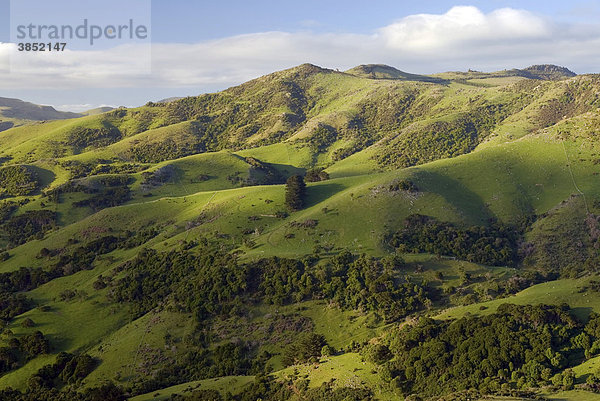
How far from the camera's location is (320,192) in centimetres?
14012

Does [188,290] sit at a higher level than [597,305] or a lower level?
lower

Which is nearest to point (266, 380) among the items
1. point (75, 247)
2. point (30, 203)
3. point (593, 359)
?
point (593, 359)

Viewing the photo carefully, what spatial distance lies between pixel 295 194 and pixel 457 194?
4488 cm

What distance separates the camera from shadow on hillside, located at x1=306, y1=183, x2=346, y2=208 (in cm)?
13225

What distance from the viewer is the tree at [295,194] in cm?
12781

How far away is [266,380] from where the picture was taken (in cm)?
6231

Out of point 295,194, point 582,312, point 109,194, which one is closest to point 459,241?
point 582,312

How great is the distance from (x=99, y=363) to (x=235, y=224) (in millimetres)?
49414

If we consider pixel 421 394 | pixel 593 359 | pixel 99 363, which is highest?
pixel 593 359

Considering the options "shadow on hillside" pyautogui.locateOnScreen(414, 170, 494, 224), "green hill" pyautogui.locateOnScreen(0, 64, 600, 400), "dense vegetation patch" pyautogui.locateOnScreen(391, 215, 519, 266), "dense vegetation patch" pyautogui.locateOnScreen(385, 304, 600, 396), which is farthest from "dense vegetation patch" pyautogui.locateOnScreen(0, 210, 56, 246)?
"dense vegetation patch" pyautogui.locateOnScreen(385, 304, 600, 396)

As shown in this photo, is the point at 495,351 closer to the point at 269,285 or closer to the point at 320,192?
the point at 269,285

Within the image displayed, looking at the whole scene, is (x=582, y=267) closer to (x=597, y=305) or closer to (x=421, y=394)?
(x=597, y=305)

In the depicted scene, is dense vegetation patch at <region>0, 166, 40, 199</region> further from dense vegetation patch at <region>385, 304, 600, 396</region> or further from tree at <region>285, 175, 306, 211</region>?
dense vegetation patch at <region>385, 304, 600, 396</region>

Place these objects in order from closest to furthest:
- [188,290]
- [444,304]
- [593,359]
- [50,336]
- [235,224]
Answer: [593,359] → [444,304] → [50,336] → [188,290] → [235,224]
